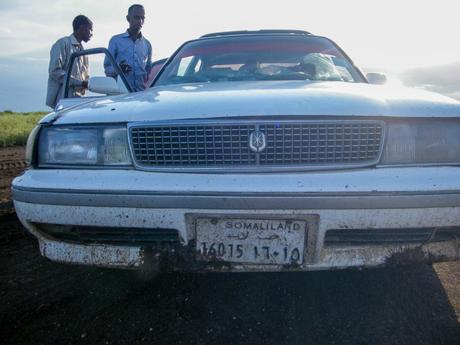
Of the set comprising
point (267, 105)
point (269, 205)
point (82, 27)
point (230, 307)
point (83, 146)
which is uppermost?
point (82, 27)

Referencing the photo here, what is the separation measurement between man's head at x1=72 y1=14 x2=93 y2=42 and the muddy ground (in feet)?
10.2

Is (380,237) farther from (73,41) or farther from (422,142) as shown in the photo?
(73,41)

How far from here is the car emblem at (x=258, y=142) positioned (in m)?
1.79

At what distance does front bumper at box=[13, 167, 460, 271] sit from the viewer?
1680 mm

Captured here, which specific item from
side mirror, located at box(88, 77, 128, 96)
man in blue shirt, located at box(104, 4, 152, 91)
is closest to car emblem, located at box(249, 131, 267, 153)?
side mirror, located at box(88, 77, 128, 96)

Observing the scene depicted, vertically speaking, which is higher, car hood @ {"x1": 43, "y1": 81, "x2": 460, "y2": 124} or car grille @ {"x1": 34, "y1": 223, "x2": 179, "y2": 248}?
car hood @ {"x1": 43, "y1": 81, "x2": 460, "y2": 124}

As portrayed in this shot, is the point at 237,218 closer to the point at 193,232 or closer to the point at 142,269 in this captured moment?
the point at 193,232

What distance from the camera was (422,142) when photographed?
73.4 inches

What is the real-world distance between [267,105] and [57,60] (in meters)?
3.48

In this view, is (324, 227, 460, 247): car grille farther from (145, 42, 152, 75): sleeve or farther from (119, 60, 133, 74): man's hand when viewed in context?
(145, 42, 152, 75): sleeve

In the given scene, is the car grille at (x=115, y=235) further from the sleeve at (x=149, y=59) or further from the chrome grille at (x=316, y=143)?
the sleeve at (x=149, y=59)

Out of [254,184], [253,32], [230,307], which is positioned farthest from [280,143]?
[253,32]

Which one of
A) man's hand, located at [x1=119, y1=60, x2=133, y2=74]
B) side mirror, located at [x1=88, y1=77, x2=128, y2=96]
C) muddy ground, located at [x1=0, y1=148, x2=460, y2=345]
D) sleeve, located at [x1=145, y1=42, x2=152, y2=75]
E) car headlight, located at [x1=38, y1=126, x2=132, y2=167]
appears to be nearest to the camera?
muddy ground, located at [x1=0, y1=148, x2=460, y2=345]

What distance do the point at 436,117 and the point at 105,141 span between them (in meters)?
1.58
